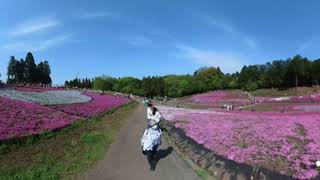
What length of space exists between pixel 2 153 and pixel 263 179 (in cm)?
1078

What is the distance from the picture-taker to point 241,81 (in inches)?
5861

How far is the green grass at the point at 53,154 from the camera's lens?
13664 mm

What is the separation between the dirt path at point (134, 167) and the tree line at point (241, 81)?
117 m

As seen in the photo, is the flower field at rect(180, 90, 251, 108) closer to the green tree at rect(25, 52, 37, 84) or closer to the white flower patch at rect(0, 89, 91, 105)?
the white flower patch at rect(0, 89, 91, 105)

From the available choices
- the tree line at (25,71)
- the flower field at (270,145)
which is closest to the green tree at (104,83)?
the tree line at (25,71)

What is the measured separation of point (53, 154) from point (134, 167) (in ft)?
13.9

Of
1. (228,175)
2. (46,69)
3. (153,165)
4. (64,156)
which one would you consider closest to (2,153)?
(64,156)

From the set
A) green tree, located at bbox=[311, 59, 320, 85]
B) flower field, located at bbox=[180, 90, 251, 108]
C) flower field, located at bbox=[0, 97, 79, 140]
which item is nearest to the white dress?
flower field, located at bbox=[0, 97, 79, 140]

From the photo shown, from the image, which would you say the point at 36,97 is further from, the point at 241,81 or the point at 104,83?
the point at 104,83

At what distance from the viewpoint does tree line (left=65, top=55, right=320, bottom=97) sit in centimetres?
13312

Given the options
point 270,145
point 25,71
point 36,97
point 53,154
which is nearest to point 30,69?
point 25,71

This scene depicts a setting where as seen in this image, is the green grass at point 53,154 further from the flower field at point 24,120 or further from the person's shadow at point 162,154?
the person's shadow at point 162,154

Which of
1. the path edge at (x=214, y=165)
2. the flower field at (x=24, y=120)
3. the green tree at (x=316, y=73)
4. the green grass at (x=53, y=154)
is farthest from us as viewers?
the green tree at (x=316, y=73)

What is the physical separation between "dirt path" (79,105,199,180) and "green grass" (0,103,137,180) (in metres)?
0.53
